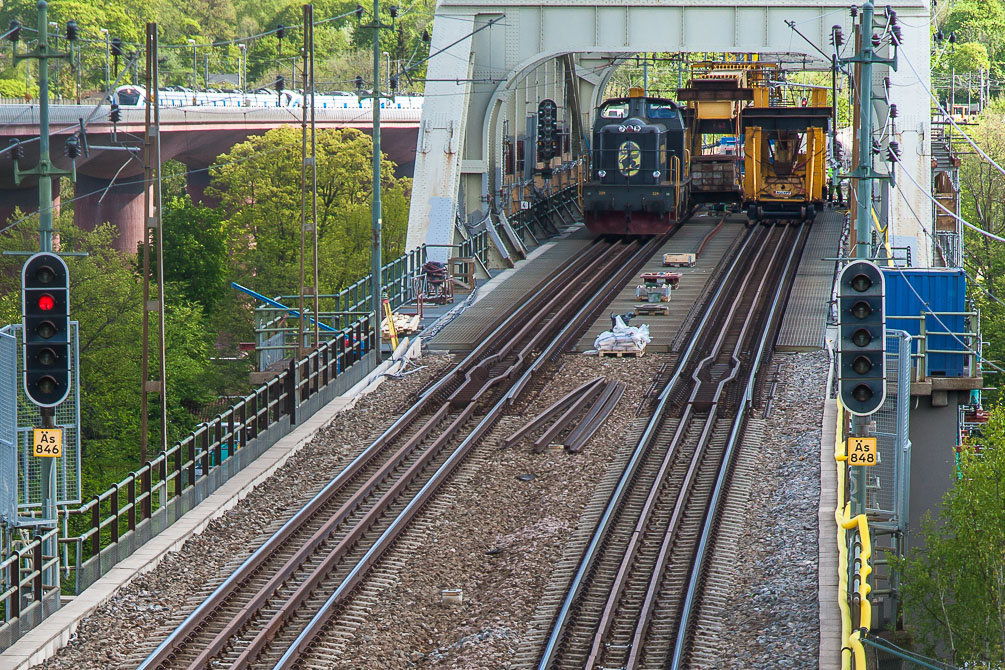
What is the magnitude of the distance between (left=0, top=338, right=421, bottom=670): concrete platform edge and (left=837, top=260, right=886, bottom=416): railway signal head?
8.54m

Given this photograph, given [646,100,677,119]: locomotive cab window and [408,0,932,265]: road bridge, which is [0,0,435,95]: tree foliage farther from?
[408,0,932,265]: road bridge

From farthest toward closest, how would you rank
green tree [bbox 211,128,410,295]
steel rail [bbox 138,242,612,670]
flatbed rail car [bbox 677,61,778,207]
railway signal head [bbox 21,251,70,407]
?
1. green tree [bbox 211,128,410,295]
2. flatbed rail car [bbox 677,61,778,207]
3. steel rail [bbox 138,242,612,670]
4. railway signal head [bbox 21,251,70,407]

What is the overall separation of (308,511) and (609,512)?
4.12 m

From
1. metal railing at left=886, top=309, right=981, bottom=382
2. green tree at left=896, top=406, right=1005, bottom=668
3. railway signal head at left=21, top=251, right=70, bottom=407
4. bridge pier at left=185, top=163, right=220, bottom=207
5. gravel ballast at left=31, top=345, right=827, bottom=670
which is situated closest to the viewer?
railway signal head at left=21, top=251, right=70, bottom=407

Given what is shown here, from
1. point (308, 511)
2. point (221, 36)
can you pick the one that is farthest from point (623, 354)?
point (221, 36)

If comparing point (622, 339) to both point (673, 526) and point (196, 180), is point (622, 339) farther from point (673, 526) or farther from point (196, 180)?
point (196, 180)

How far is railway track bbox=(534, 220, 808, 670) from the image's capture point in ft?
51.3

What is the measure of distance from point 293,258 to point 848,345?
54.0 m

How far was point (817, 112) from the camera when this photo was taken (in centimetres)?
4553

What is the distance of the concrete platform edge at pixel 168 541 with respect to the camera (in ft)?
49.1

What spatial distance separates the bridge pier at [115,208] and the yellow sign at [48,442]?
61.3 metres

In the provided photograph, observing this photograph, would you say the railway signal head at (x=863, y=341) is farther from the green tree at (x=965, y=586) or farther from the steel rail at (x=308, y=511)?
the steel rail at (x=308, y=511)

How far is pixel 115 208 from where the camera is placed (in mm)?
76750

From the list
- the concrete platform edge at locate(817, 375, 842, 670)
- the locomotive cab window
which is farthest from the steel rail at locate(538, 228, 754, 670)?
the locomotive cab window
